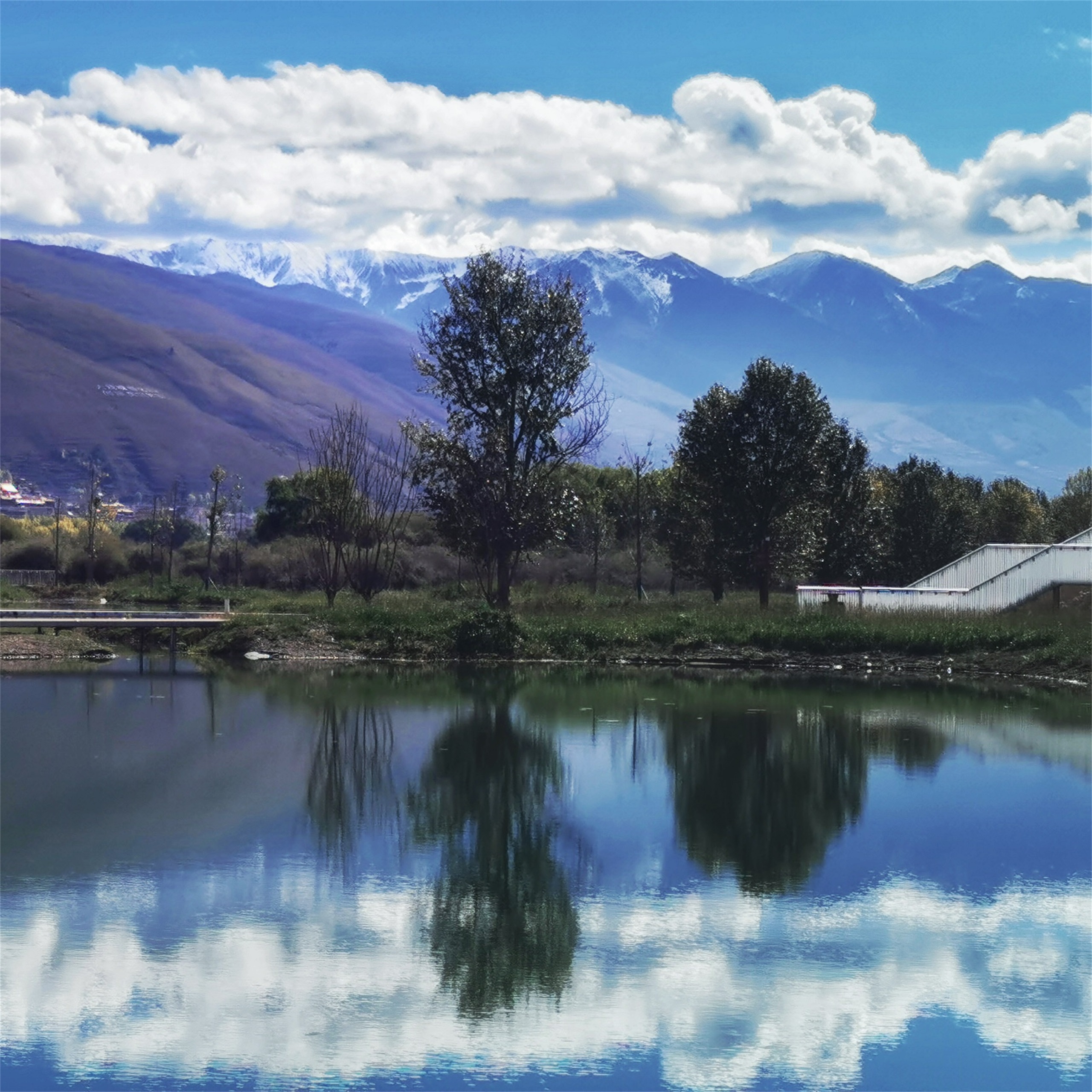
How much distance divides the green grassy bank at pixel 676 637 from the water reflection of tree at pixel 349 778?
9.71m

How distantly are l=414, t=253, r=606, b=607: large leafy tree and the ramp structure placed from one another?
7.93m

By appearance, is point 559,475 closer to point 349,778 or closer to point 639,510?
point 639,510

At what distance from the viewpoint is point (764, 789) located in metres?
18.1

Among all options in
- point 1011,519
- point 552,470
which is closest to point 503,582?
point 552,470

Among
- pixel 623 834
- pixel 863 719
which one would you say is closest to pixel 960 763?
pixel 863 719

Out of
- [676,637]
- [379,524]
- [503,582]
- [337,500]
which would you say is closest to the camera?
[676,637]

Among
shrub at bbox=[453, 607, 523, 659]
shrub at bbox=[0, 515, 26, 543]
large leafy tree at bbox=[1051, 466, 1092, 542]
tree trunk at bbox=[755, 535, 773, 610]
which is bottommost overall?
shrub at bbox=[453, 607, 523, 659]

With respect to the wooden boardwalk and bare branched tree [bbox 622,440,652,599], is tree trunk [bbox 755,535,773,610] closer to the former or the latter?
bare branched tree [bbox 622,440,652,599]

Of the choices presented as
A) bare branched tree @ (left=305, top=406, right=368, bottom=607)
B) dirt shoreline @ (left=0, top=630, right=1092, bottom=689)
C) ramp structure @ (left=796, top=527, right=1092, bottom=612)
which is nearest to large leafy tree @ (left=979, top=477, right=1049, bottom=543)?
ramp structure @ (left=796, top=527, right=1092, bottom=612)

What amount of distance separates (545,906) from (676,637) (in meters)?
22.1

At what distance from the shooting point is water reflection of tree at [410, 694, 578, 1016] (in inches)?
434

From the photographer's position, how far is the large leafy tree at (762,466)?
42.7 m

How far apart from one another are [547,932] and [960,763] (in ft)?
32.9

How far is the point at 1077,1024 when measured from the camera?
10.2 meters
